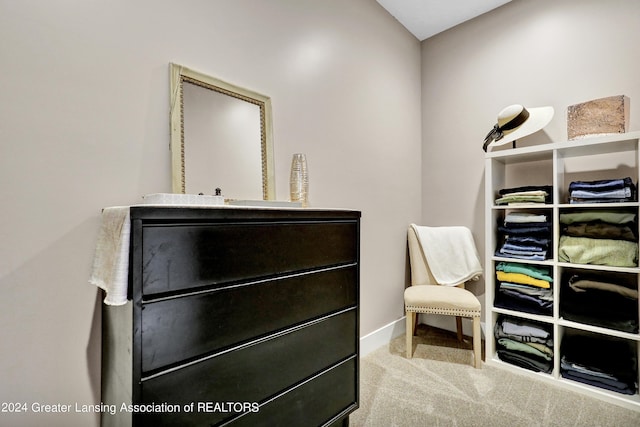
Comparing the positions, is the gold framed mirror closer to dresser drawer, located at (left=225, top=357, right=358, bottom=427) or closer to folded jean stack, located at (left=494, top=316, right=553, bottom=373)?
dresser drawer, located at (left=225, top=357, right=358, bottom=427)

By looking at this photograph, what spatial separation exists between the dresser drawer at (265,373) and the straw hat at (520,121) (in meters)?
1.75

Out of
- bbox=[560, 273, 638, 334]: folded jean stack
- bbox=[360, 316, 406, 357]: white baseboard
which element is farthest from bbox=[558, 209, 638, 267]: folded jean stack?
bbox=[360, 316, 406, 357]: white baseboard

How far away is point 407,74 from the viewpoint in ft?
9.58

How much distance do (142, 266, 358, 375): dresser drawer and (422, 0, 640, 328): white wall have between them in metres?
Result: 1.89

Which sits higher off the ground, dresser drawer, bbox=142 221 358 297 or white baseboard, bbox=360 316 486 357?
dresser drawer, bbox=142 221 358 297

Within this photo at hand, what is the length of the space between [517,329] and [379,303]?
0.96 meters

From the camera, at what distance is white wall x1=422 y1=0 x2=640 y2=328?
212 centimetres

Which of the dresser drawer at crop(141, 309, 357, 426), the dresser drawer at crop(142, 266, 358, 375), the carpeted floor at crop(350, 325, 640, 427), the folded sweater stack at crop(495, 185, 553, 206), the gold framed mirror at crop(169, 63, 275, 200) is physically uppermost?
the gold framed mirror at crop(169, 63, 275, 200)

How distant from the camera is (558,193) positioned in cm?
204

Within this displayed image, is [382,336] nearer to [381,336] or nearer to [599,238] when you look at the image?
[381,336]

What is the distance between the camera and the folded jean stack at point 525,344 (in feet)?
6.75

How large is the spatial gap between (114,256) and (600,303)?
251cm

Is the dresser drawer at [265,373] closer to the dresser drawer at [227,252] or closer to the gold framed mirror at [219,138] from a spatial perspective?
the dresser drawer at [227,252]

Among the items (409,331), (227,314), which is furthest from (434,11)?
(227,314)
